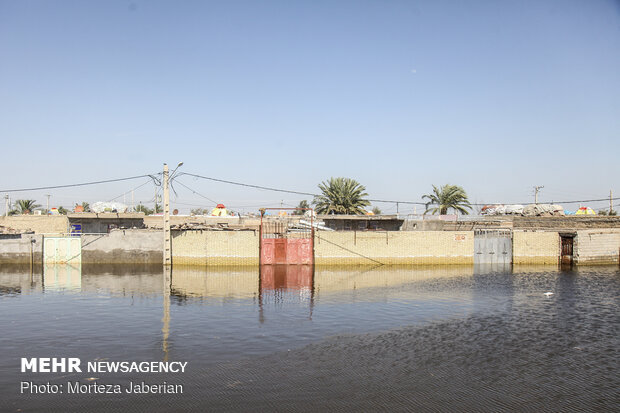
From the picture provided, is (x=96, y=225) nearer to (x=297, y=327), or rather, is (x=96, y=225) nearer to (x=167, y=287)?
(x=167, y=287)

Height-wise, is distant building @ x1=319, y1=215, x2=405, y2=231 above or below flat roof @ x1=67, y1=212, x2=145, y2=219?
below

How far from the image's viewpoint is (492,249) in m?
33.2

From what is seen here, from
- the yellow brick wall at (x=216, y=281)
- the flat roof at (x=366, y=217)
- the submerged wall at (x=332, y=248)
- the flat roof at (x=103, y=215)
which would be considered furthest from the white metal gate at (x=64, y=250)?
the flat roof at (x=366, y=217)

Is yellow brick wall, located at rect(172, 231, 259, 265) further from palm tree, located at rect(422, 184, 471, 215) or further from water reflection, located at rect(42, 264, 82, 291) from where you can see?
palm tree, located at rect(422, 184, 471, 215)

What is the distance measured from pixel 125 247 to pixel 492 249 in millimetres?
27572

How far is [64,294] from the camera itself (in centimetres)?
2066

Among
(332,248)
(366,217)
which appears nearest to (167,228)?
(332,248)

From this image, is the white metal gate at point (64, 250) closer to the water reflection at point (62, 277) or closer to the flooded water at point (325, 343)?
the water reflection at point (62, 277)

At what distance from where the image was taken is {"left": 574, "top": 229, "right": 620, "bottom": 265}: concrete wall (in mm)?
32875

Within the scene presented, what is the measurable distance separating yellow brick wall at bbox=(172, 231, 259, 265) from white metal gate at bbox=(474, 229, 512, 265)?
16840mm

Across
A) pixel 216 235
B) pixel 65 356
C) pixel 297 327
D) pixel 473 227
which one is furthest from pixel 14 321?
pixel 473 227

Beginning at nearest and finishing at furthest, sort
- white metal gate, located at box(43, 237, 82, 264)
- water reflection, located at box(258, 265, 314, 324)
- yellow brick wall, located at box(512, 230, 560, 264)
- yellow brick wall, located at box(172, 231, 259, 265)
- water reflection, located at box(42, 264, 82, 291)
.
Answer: water reflection, located at box(258, 265, 314, 324) → water reflection, located at box(42, 264, 82, 291) → yellow brick wall, located at box(172, 231, 259, 265) → white metal gate, located at box(43, 237, 82, 264) → yellow brick wall, located at box(512, 230, 560, 264)

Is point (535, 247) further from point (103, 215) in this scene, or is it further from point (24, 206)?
point (24, 206)

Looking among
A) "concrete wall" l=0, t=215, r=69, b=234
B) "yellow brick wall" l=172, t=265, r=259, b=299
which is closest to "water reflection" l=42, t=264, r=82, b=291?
"yellow brick wall" l=172, t=265, r=259, b=299
